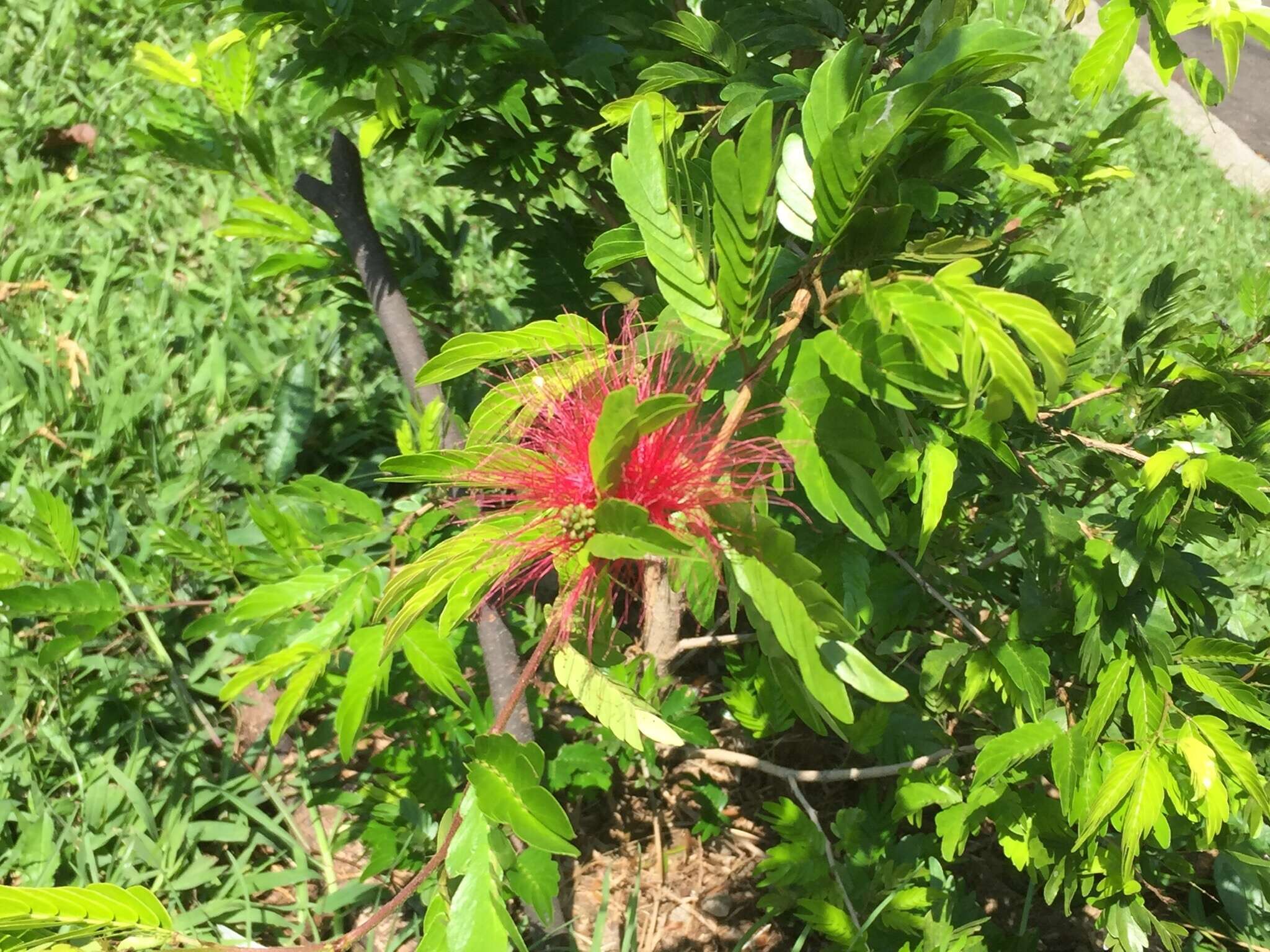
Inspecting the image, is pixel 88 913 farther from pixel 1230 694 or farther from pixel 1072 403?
pixel 1230 694

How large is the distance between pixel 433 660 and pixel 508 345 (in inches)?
21.4

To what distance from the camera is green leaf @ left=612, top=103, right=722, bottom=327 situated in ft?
2.81

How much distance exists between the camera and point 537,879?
4.07ft

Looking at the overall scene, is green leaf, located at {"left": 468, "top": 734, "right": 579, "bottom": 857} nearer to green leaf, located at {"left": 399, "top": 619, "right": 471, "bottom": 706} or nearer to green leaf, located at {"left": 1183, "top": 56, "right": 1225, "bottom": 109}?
green leaf, located at {"left": 399, "top": 619, "right": 471, "bottom": 706}

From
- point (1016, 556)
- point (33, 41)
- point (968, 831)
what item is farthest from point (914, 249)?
point (33, 41)

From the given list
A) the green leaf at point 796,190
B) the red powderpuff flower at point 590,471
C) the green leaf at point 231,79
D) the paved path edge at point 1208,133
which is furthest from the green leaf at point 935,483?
the paved path edge at point 1208,133

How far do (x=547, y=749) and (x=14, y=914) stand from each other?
47.0 inches

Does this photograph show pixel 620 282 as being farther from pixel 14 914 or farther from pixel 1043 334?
pixel 14 914

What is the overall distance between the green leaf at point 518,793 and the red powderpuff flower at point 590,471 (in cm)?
13

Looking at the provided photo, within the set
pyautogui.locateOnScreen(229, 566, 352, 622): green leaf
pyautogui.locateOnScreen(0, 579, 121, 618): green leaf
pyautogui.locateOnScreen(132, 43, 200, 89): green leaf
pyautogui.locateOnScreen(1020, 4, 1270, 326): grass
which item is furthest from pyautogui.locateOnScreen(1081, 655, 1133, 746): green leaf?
pyautogui.locateOnScreen(1020, 4, 1270, 326): grass

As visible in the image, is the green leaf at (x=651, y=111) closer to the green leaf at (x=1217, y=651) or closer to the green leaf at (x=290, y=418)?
the green leaf at (x=1217, y=651)

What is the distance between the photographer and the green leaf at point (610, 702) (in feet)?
2.70

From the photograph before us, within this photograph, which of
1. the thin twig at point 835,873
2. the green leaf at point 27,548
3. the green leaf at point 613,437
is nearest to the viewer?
the green leaf at point 613,437

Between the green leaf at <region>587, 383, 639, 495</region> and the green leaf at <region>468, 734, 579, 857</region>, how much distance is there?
11.8 inches
